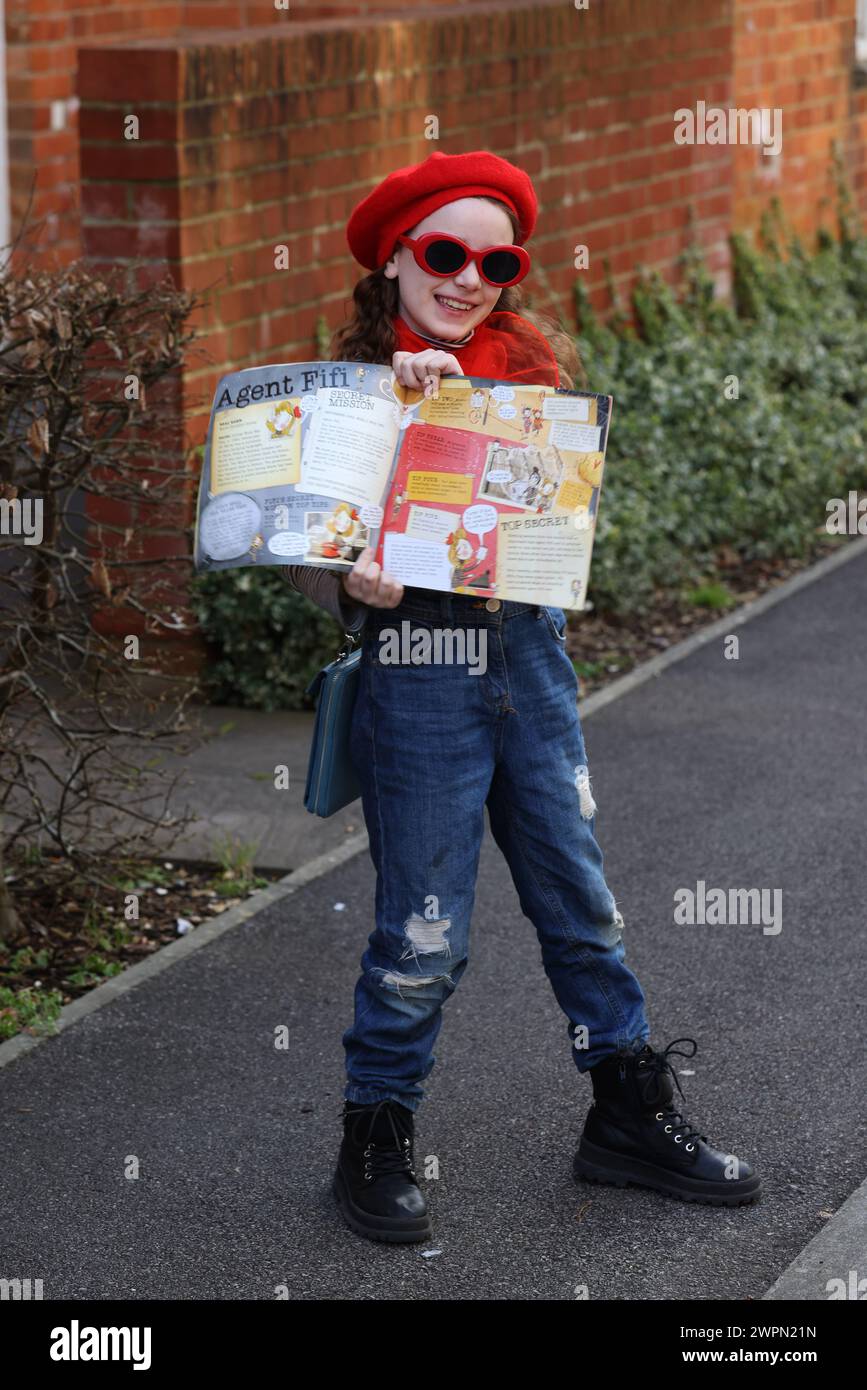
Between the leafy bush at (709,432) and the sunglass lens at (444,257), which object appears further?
the leafy bush at (709,432)

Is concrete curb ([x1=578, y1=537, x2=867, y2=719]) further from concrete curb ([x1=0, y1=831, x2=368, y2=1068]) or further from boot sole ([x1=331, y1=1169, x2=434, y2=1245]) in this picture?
boot sole ([x1=331, y1=1169, x2=434, y2=1245])

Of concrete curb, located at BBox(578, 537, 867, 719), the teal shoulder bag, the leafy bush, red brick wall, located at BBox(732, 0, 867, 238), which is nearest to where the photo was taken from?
the teal shoulder bag

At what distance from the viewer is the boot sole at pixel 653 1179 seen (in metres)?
3.82

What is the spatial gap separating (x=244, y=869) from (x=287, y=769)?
0.74 m

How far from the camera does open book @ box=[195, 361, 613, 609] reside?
3.36 metres

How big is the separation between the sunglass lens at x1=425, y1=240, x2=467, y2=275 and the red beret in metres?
0.09

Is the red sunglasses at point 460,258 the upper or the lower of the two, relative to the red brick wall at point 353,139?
lower

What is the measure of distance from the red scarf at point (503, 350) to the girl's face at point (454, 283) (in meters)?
0.04

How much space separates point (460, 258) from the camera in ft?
11.3

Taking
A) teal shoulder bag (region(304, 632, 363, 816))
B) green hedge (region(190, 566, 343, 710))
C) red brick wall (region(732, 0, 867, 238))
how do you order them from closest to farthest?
teal shoulder bag (region(304, 632, 363, 816)) < green hedge (region(190, 566, 343, 710)) < red brick wall (region(732, 0, 867, 238))

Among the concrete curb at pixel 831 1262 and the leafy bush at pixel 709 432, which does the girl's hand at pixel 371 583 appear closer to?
the concrete curb at pixel 831 1262

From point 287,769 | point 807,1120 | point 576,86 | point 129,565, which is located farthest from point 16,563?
point 576,86

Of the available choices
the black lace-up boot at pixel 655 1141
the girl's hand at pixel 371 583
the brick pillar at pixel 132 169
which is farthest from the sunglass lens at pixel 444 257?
the brick pillar at pixel 132 169

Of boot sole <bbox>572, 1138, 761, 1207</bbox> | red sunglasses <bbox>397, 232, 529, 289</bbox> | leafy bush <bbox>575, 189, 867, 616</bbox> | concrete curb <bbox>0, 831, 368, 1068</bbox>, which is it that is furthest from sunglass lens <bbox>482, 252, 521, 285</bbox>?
leafy bush <bbox>575, 189, 867, 616</bbox>
